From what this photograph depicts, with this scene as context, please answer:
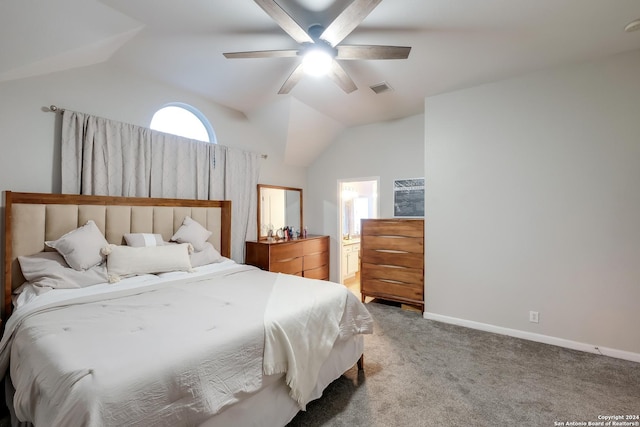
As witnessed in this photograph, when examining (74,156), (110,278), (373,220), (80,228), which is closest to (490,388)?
(373,220)

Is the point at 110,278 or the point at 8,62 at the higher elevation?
the point at 8,62

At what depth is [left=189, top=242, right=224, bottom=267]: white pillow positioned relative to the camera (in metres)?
2.96

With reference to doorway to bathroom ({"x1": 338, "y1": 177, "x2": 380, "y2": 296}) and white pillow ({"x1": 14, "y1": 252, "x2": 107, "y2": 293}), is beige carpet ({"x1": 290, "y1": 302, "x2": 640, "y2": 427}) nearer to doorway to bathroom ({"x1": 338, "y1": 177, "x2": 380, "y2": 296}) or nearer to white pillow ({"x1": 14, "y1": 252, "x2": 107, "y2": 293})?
white pillow ({"x1": 14, "y1": 252, "x2": 107, "y2": 293})

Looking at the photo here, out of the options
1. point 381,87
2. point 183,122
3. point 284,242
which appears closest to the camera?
point 381,87

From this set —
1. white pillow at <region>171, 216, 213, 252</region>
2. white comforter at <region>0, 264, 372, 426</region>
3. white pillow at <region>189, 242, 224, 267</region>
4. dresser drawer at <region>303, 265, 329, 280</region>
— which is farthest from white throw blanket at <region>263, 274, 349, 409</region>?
dresser drawer at <region>303, 265, 329, 280</region>

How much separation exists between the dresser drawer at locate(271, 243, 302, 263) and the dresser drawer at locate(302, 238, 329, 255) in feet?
0.46

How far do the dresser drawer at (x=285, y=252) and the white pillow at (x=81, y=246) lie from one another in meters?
1.96

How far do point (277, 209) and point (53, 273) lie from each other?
9.74ft

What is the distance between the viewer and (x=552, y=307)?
2803 mm

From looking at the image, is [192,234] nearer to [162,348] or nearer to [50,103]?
[50,103]

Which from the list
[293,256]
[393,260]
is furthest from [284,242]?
[393,260]

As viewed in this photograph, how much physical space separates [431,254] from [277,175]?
2685 millimetres

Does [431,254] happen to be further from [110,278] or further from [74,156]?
[74,156]

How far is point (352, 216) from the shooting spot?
6211mm
